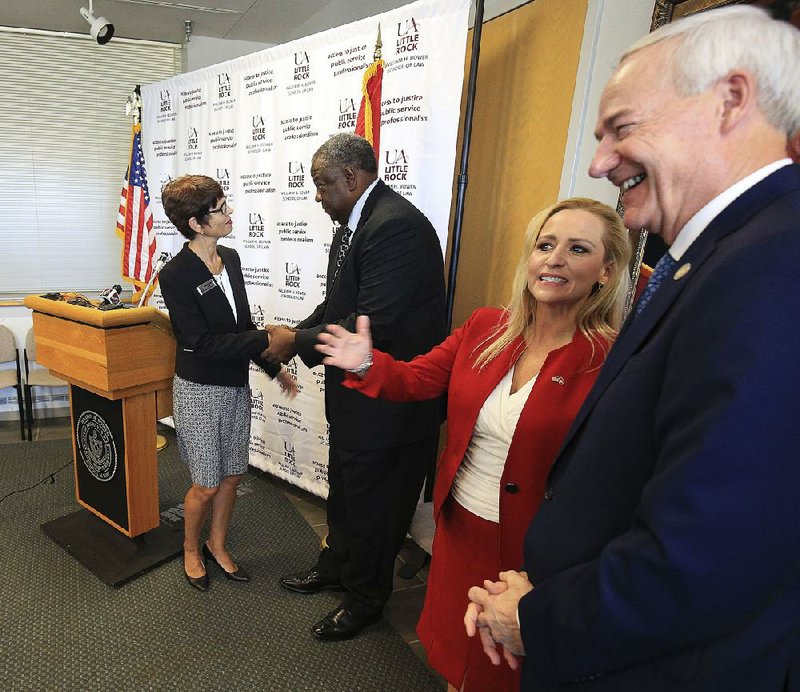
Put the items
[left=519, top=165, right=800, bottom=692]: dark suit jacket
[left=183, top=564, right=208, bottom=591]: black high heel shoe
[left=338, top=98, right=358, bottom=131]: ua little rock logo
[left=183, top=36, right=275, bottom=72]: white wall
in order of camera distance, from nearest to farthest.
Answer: [left=519, top=165, right=800, bottom=692]: dark suit jacket → [left=183, top=564, right=208, bottom=591]: black high heel shoe → [left=338, top=98, right=358, bottom=131]: ua little rock logo → [left=183, top=36, right=275, bottom=72]: white wall

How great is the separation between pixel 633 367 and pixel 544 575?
0.34m

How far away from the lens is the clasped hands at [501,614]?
777mm

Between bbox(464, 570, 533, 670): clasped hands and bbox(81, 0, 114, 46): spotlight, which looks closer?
bbox(464, 570, 533, 670): clasped hands

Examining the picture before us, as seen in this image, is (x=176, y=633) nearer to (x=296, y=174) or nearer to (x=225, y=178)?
(x=296, y=174)

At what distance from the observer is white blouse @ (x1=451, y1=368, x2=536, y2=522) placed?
1188 millimetres

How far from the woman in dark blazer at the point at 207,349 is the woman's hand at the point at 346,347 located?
0.74 metres

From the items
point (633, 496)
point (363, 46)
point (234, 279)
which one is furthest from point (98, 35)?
point (633, 496)

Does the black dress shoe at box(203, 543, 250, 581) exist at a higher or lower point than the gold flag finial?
lower

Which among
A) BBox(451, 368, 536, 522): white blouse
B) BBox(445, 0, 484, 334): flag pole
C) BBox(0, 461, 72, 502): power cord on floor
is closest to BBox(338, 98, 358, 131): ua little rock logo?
BBox(445, 0, 484, 334): flag pole

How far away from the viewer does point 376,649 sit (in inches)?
77.7

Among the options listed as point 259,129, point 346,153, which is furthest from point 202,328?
point 259,129

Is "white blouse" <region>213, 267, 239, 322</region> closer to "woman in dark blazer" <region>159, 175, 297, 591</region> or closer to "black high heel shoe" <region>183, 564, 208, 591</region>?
"woman in dark blazer" <region>159, 175, 297, 591</region>

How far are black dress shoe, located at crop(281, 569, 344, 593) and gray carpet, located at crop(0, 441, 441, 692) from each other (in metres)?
0.04

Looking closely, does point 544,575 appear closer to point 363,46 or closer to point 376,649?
point 376,649
